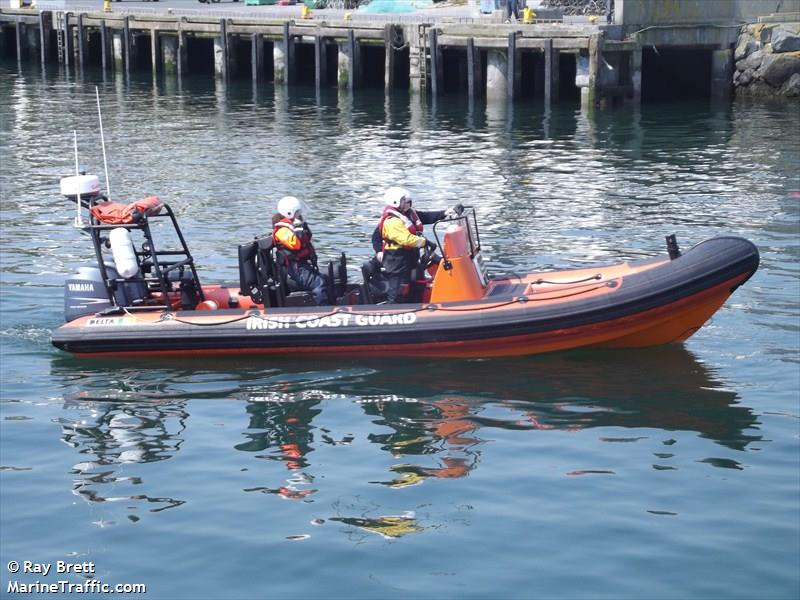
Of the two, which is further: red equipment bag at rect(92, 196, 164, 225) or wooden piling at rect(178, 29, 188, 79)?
wooden piling at rect(178, 29, 188, 79)

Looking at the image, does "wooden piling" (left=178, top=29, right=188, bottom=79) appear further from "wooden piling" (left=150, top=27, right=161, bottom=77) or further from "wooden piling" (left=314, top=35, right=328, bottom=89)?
"wooden piling" (left=314, top=35, right=328, bottom=89)

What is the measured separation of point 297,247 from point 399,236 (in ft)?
3.19

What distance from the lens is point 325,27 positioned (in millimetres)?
34656

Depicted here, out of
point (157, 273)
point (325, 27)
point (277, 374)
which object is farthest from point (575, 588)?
point (325, 27)

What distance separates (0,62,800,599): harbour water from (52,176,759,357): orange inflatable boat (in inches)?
9.9

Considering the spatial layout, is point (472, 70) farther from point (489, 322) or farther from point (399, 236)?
point (489, 322)

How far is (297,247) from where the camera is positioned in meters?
12.3

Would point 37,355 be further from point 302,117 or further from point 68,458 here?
point 302,117

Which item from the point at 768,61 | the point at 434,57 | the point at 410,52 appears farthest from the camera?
the point at 410,52

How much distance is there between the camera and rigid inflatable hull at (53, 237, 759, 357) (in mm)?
11828

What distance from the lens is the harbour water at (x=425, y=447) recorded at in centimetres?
812

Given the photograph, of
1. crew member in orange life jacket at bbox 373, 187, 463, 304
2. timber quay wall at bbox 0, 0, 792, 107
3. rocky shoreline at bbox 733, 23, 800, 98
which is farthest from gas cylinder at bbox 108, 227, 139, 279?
rocky shoreline at bbox 733, 23, 800, 98

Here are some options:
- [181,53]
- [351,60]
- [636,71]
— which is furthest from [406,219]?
[181,53]

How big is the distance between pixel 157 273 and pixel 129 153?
1358 centimetres
